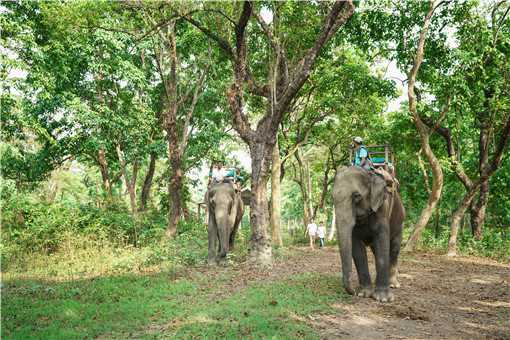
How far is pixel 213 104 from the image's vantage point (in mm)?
23688

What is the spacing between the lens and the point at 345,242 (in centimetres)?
746

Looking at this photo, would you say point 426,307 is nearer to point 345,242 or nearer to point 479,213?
point 345,242

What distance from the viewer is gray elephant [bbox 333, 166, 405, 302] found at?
758 cm

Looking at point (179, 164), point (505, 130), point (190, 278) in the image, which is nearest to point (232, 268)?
point (190, 278)

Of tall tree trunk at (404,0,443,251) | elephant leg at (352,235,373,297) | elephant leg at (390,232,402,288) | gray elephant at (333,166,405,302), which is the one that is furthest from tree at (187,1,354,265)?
tall tree trunk at (404,0,443,251)

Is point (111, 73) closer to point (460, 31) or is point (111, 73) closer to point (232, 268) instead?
point (232, 268)

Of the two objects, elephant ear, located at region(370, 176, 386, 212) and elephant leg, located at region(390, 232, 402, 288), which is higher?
elephant ear, located at region(370, 176, 386, 212)

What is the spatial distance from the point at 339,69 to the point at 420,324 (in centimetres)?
1271

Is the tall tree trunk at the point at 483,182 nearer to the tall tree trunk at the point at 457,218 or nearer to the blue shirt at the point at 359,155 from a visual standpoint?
the tall tree trunk at the point at 457,218

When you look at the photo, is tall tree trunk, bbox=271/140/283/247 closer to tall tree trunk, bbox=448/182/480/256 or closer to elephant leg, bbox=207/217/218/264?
tall tree trunk, bbox=448/182/480/256

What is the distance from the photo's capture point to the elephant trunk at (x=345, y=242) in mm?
7348

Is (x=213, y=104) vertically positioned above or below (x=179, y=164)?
above

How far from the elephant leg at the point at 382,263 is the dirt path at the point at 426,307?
10.1 inches

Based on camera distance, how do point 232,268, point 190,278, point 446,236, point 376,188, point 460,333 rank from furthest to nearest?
point 446,236 < point 232,268 < point 190,278 < point 376,188 < point 460,333
